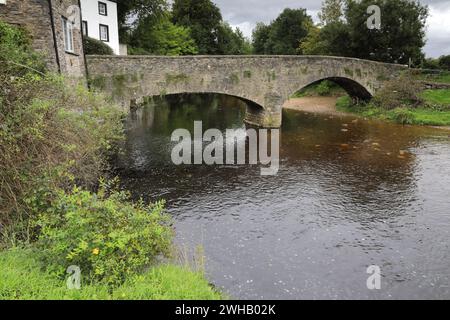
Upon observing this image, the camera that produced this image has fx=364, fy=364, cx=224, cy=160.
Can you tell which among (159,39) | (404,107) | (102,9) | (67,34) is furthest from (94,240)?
(159,39)

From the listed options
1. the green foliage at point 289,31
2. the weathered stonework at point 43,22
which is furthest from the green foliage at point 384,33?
the weathered stonework at point 43,22

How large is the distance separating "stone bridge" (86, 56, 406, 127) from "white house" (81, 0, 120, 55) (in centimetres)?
1301

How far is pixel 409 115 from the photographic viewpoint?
25938mm

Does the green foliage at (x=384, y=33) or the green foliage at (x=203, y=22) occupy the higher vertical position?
the green foliage at (x=203, y=22)

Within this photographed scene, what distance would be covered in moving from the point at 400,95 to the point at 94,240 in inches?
1135

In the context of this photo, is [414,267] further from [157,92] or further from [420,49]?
[420,49]

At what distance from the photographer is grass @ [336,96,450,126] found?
25141 mm

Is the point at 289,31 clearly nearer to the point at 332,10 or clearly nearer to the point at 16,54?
the point at 332,10

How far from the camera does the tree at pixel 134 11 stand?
36469mm

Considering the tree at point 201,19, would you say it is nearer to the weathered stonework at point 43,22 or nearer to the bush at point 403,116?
the bush at point 403,116

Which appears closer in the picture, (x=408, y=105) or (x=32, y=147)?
(x=32, y=147)

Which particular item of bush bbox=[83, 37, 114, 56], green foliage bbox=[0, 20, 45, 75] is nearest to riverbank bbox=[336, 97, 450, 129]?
bush bbox=[83, 37, 114, 56]

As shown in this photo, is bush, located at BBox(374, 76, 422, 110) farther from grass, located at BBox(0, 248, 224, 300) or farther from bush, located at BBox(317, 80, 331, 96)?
grass, located at BBox(0, 248, 224, 300)
